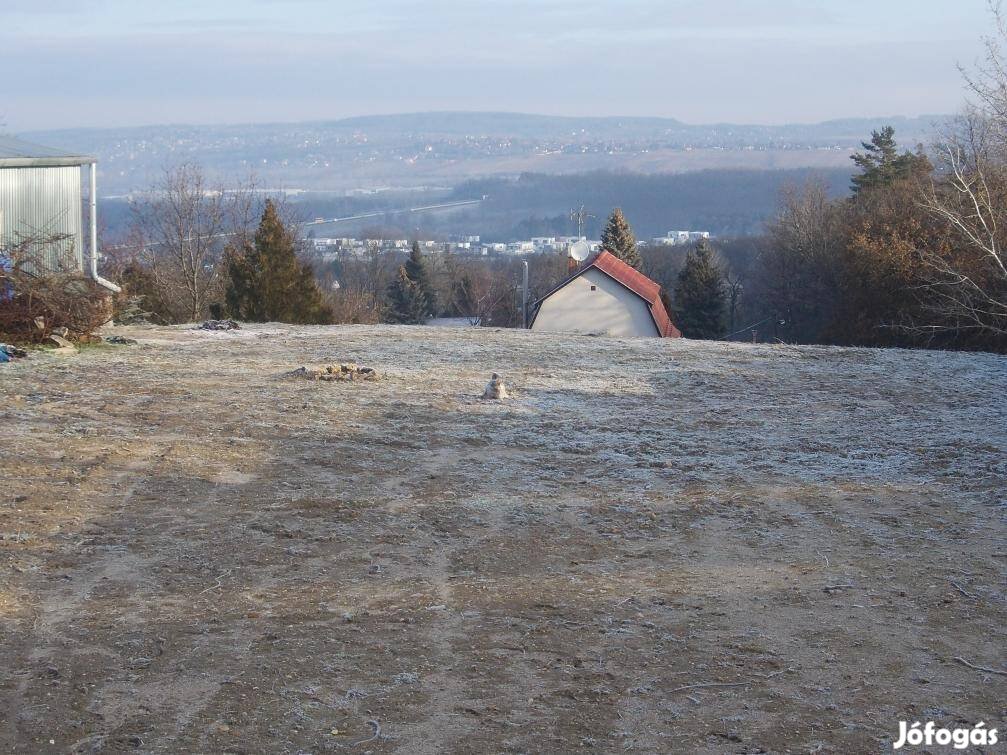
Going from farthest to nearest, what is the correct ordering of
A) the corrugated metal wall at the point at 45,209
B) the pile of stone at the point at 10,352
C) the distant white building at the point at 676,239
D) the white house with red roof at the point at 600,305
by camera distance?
the distant white building at the point at 676,239 < the white house with red roof at the point at 600,305 < the corrugated metal wall at the point at 45,209 < the pile of stone at the point at 10,352

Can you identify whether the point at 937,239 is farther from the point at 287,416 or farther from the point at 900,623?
the point at 900,623

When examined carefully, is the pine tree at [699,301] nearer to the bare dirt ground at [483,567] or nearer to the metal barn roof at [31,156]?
the metal barn roof at [31,156]

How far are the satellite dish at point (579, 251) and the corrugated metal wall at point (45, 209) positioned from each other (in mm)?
21559

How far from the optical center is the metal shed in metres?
15.0

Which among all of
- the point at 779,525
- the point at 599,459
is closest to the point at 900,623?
the point at 779,525

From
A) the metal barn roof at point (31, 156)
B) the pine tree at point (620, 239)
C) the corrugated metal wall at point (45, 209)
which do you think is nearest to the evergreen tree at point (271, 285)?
the metal barn roof at point (31, 156)

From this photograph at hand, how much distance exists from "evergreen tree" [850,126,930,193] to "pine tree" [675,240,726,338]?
26.8 feet

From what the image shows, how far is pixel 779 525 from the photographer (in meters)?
7.19

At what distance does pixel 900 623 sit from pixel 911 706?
101cm

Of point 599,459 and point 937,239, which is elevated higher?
point 937,239

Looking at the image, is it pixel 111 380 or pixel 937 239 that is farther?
pixel 937 239

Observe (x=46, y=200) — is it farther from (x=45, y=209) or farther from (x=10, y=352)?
(x=10, y=352)

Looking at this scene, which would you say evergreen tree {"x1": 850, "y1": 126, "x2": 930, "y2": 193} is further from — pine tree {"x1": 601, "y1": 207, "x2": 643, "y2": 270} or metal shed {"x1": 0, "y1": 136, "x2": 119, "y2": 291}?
metal shed {"x1": 0, "y1": 136, "x2": 119, "y2": 291}

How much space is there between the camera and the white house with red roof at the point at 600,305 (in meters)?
35.5
